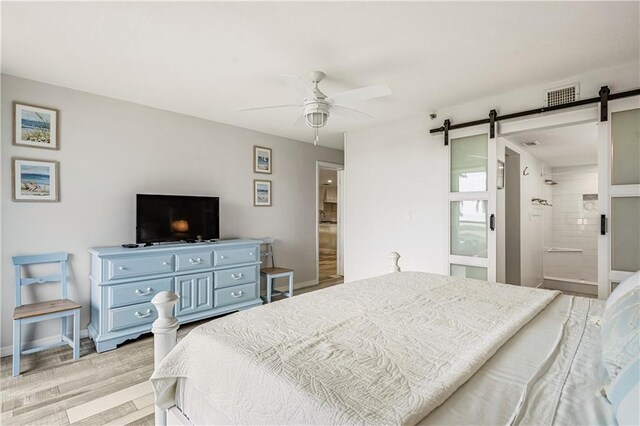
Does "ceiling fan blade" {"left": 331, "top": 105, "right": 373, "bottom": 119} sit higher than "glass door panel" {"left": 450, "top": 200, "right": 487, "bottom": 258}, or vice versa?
"ceiling fan blade" {"left": 331, "top": 105, "right": 373, "bottom": 119}

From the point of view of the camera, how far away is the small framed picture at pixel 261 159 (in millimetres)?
4336

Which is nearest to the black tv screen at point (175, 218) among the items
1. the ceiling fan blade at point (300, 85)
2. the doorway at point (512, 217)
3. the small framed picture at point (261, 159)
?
the small framed picture at point (261, 159)

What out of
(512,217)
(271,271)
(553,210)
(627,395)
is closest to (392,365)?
(627,395)

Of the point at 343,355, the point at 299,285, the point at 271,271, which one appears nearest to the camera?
the point at 343,355

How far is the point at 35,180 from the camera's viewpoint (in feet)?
8.96

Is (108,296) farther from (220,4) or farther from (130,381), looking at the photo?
(220,4)

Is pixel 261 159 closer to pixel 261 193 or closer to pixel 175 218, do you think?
pixel 261 193

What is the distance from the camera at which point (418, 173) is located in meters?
3.61

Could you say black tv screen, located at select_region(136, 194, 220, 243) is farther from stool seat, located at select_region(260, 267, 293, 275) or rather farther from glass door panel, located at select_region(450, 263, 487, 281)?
glass door panel, located at select_region(450, 263, 487, 281)

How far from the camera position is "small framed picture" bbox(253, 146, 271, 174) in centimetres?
434

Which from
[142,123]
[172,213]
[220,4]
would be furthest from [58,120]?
[220,4]

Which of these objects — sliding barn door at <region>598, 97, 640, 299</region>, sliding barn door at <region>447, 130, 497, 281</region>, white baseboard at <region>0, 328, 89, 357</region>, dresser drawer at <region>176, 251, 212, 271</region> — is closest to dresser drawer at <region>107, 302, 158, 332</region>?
dresser drawer at <region>176, 251, 212, 271</region>

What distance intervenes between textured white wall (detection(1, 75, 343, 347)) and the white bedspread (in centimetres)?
238

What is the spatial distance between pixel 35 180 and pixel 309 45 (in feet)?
8.59
